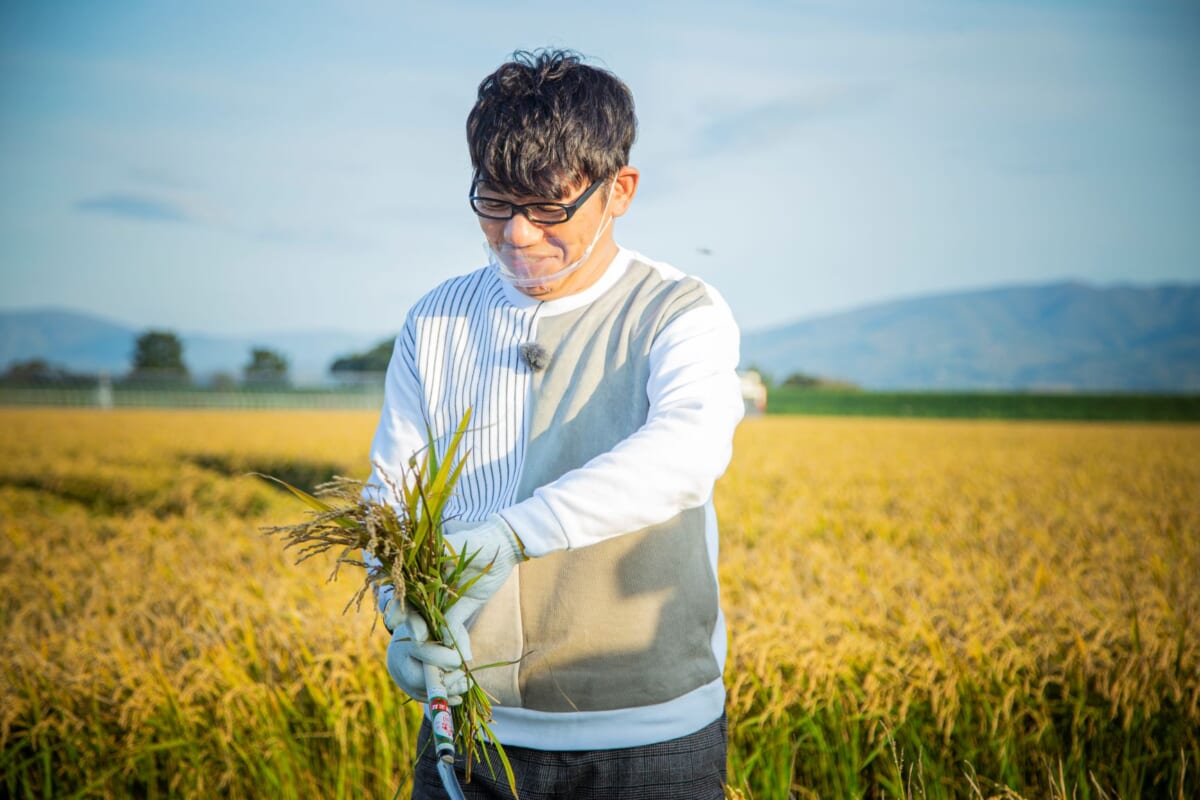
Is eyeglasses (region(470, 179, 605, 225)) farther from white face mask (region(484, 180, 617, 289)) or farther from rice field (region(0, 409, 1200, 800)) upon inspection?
rice field (region(0, 409, 1200, 800))

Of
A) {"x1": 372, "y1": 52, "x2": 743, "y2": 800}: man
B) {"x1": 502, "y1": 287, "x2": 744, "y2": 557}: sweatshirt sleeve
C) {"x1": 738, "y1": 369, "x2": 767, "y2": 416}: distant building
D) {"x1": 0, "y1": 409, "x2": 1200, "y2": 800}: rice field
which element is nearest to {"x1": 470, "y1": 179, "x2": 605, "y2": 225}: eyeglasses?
{"x1": 372, "y1": 52, "x2": 743, "y2": 800}: man

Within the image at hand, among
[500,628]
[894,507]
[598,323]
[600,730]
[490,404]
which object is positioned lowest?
[894,507]

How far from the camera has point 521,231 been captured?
160cm

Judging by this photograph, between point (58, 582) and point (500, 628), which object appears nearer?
point (500, 628)

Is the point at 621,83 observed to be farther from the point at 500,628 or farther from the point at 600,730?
the point at 600,730

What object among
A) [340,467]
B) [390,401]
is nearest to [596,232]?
[390,401]

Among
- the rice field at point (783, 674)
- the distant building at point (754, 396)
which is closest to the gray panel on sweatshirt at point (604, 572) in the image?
the rice field at point (783, 674)

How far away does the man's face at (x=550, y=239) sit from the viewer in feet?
5.24

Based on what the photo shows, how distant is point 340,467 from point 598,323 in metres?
10.7

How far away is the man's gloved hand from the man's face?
62cm

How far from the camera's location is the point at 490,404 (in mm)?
1687

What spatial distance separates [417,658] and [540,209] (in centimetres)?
79

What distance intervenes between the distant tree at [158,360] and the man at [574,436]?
41.4 m

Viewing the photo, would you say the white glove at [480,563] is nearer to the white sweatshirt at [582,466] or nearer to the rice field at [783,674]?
the white sweatshirt at [582,466]
